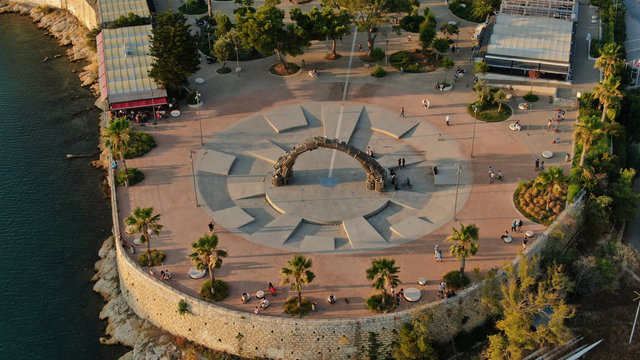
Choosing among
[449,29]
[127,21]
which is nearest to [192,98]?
[127,21]

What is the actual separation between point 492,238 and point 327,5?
67842 mm

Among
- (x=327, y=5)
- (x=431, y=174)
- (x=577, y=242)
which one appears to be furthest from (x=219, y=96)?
(x=577, y=242)

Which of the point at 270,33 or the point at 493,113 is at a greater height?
the point at 270,33

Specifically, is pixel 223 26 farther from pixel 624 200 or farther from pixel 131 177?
pixel 624 200

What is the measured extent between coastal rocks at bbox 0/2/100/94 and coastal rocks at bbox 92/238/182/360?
53.6 metres

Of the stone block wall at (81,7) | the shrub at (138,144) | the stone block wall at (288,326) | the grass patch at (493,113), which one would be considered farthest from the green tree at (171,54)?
the grass patch at (493,113)

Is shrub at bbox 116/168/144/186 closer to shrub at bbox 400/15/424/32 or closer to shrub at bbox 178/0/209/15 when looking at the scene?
shrub at bbox 178/0/209/15

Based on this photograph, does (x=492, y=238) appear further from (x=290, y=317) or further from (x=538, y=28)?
(x=538, y=28)

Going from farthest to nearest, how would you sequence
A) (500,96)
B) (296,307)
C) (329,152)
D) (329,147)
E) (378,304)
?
(500,96) < (329,152) < (329,147) < (296,307) < (378,304)

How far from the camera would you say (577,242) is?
99.0 m

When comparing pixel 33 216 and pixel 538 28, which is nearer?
pixel 33 216

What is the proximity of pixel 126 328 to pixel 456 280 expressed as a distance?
141 ft

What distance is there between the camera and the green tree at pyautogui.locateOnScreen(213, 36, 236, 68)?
13050 cm

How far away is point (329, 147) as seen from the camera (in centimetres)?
9806
